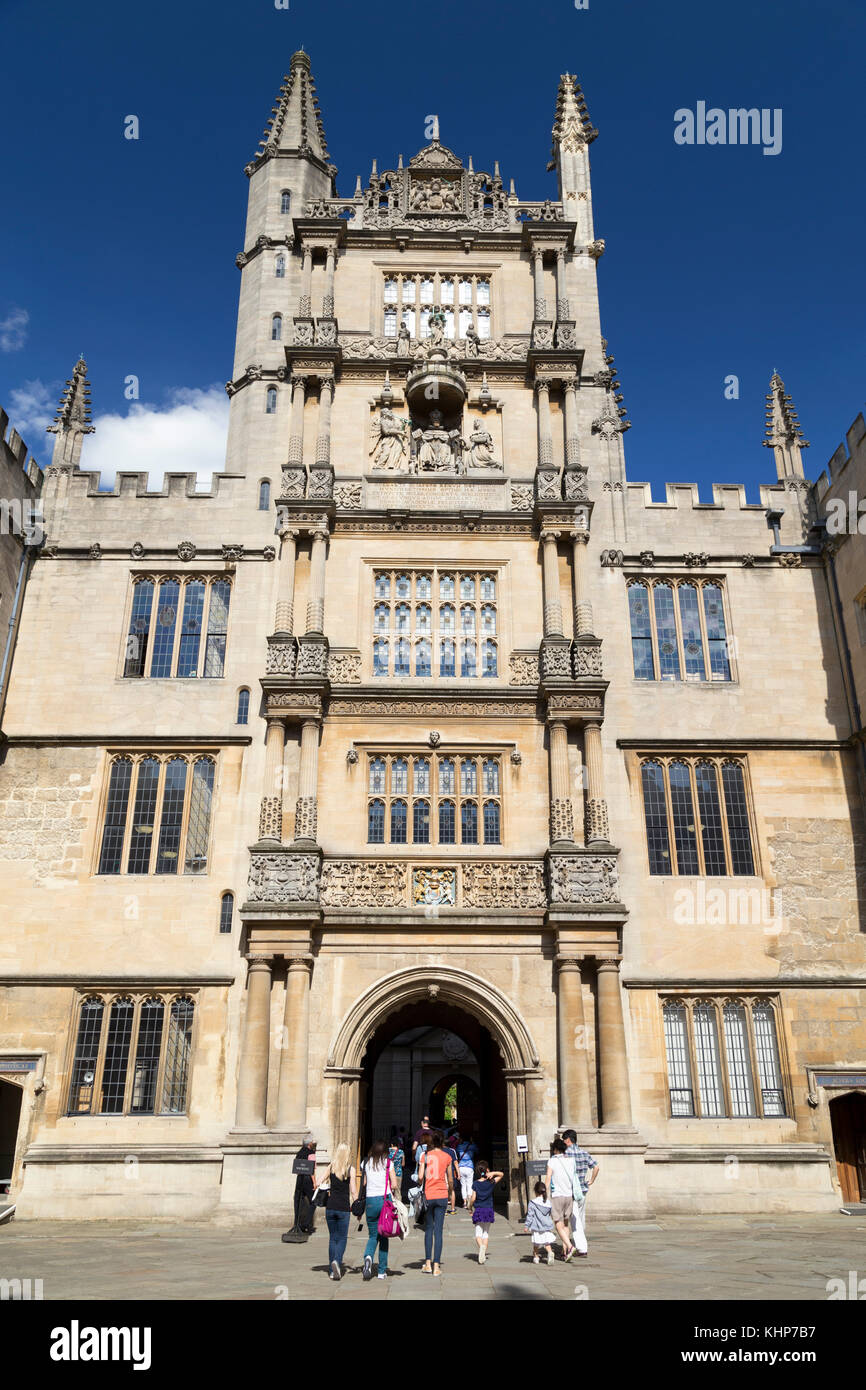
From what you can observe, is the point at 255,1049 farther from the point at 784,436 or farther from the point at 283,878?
the point at 784,436

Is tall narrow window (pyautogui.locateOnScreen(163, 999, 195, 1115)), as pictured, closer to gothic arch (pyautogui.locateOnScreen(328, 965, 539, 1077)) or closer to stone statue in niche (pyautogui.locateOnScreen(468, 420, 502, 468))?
gothic arch (pyautogui.locateOnScreen(328, 965, 539, 1077))

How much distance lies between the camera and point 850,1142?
21312 mm

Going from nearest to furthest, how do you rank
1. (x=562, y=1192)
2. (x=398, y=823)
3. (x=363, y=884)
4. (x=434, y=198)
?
(x=562, y=1192)
(x=363, y=884)
(x=398, y=823)
(x=434, y=198)

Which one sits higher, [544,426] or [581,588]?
[544,426]

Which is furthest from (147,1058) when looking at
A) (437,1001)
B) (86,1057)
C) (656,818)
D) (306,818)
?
(656,818)

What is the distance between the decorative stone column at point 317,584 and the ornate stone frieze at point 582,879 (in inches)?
306

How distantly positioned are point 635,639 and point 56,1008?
15.4 metres

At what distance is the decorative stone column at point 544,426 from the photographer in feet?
85.9

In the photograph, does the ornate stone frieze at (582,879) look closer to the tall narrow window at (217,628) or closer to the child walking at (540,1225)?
the child walking at (540,1225)

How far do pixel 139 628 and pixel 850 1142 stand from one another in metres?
19.6

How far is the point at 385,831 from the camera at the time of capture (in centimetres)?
2267
